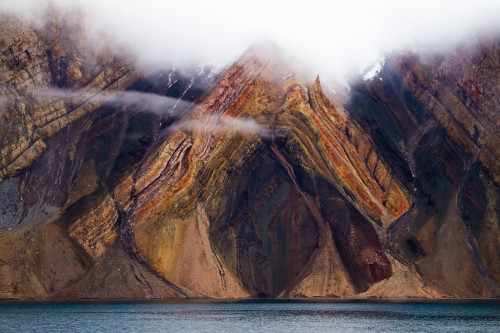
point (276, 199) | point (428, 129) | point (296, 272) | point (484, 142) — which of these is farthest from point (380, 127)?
point (296, 272)

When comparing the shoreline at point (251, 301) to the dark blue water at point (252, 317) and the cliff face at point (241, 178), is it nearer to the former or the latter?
the cliff face at point (241, 178)

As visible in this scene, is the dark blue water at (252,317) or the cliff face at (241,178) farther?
the cliff face at (241,178)

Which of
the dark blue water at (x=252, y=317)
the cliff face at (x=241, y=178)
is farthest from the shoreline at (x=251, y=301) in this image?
the dark blue water at (x=252, y=317)

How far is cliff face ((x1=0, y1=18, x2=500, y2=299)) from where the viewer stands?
101 metres

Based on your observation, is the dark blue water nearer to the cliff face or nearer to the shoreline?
the shoreline

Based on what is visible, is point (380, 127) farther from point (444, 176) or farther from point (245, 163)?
point (245, 163)

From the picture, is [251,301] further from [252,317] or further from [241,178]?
[252,317]

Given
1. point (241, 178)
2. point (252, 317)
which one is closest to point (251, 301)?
point (241, 178)

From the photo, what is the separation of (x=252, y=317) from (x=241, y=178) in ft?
131

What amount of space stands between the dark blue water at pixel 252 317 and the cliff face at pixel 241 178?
9.73 meters

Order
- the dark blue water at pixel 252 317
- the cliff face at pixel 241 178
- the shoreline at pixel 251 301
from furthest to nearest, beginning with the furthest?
the cliff face at pixel 241 178 → the shoreline at pixel 251 301 → the dark blue water at pixel 252 317

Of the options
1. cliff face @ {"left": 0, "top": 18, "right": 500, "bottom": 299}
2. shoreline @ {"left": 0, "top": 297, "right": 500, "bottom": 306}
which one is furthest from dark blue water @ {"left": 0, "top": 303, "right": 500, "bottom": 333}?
cliff face @ {"left": 0, "top": 18, "right": 500, "bottom": 299}

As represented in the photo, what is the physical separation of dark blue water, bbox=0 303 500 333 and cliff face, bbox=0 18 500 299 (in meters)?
9.73

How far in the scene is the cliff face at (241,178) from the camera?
101 m
